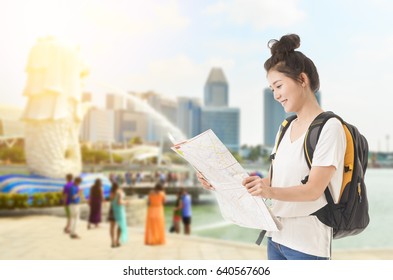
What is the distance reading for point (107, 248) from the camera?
9.89ft

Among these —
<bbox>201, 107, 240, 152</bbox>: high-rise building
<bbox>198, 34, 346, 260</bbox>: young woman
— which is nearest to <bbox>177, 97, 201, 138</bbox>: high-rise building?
<bbox>201, 107, 240, 152</bbox>: high-rise building

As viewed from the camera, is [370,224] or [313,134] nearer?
[313,134]

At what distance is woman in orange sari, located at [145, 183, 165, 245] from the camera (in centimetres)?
298

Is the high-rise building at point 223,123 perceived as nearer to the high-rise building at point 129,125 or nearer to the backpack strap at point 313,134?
the backpack strap at point 313,134

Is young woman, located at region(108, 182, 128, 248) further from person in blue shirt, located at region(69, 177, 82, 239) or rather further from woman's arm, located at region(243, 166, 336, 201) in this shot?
woman's arm, located at region(243, 166, 336, 201)

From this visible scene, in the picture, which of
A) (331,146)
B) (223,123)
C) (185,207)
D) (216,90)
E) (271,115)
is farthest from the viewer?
(185,207)

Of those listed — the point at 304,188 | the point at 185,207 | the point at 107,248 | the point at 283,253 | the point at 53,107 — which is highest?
the point at 53,107

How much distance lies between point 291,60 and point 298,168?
186mm

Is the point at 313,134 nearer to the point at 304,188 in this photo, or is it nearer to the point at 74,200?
the point at 304,188

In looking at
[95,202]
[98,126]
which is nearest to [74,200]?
[95,202]

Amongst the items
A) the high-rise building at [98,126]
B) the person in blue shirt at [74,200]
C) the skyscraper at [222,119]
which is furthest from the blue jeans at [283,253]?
the high-rise building at [98,126]

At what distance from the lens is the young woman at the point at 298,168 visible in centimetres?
76
